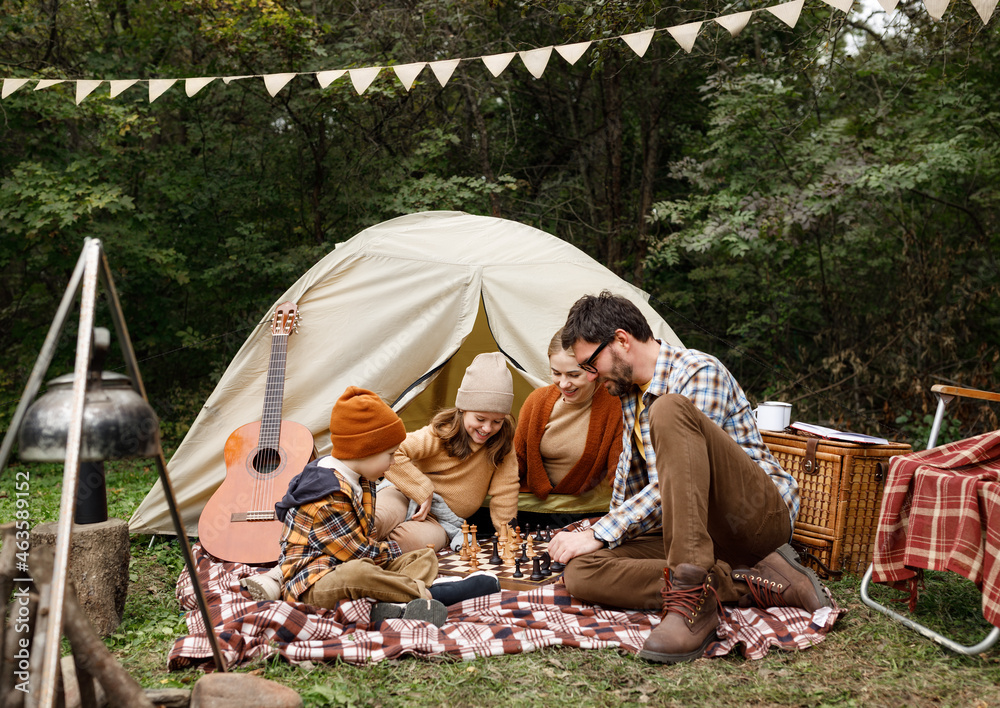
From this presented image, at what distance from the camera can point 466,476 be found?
356 cm

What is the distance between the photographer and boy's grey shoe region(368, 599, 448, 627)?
255 centimetres

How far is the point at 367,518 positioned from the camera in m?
2.77

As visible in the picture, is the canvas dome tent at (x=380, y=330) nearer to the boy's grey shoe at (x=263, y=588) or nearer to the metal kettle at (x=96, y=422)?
the boy's grey shoe at (x=263, y=588)

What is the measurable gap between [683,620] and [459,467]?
148 cm

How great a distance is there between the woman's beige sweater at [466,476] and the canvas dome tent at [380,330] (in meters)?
0.30

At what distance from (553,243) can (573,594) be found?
7.18 ft

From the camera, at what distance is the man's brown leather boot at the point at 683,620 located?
2.28 m

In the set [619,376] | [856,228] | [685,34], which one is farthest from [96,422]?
[856,228]

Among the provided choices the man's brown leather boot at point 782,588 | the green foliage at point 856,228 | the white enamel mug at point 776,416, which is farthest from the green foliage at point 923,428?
the man's brown leather boot at point 782,588

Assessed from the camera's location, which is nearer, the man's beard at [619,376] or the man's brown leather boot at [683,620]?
Result: the man's brown leather boot at [683,620]

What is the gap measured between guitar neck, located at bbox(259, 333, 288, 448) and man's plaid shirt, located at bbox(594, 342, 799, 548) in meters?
1.59

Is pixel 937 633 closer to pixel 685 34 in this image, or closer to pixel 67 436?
pixel 67 436

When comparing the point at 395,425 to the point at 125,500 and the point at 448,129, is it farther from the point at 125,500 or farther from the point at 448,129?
the point at 448,129

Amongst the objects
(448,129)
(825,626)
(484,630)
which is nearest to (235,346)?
(448,129)
